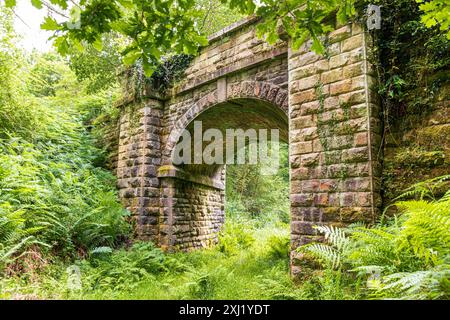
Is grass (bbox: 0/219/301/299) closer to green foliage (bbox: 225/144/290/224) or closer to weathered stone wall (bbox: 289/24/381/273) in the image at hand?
weathered stone wall (bbox: 289/24/381/273)

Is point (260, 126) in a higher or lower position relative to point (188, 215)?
higher

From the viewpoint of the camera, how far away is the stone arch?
549 cm

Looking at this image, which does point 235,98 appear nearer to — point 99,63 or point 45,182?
point 45,182

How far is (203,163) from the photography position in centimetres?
844

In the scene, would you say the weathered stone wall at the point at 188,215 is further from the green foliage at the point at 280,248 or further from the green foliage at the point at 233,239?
the green foliage at the point at 280,248

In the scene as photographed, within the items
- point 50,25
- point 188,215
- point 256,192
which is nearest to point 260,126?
point 188,215

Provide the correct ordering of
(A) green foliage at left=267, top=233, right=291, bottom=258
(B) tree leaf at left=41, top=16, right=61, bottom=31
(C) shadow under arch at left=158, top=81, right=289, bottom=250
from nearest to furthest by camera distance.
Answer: (B) tree leaf at left=41, top=16, right=61, bottom=31
(C) shadow under arch at left=158, top=81, right=289, bottom=250
(A) green foliage at left=267, top=233, right=291, bottom=258

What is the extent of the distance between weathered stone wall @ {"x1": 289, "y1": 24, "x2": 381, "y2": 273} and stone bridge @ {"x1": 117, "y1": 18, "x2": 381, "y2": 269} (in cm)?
1

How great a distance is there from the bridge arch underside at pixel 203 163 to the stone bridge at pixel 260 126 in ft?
0.08

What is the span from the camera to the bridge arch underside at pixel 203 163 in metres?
6.86

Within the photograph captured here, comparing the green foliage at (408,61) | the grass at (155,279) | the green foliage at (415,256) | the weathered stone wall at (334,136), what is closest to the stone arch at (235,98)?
the weathered stone wall at (334,136)

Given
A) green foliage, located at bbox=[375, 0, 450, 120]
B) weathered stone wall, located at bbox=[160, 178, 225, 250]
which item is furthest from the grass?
green foliage, located at bbox=[375, 0, 450, 120]

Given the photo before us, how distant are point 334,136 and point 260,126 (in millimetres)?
3508

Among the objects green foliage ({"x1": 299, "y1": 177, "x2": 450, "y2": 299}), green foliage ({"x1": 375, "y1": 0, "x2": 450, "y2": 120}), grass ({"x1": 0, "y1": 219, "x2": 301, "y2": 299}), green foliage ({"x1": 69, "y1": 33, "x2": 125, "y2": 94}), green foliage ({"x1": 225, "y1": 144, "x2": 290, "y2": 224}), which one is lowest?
grass ({"x1": 0, "y1": 219, "x2": 301, "y2": 299})
